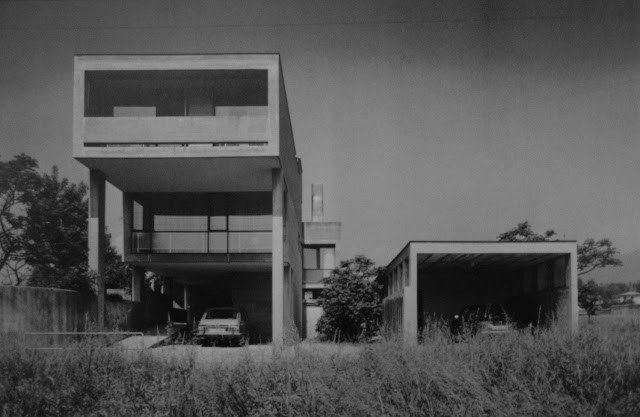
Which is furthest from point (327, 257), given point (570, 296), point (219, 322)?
point (570, 296)

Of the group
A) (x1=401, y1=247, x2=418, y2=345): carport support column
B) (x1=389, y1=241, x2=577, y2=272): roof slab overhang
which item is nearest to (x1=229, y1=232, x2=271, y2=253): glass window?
(x1=389, y1=241, x2=577, y2=272): roof slab overhang

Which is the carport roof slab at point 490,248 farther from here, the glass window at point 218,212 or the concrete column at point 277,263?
the glass window at point 218,212

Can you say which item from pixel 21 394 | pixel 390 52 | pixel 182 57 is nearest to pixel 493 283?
pixel 390 52

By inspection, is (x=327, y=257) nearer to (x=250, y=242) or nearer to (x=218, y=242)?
(x=250, y=242)

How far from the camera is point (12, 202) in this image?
39.6 m

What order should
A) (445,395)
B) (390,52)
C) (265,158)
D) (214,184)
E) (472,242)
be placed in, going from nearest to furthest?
(445,395)
(390,52)
(472,242)
(265,158)
(214,184)

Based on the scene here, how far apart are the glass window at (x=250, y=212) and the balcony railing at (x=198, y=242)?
57cm

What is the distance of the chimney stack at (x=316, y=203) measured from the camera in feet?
154

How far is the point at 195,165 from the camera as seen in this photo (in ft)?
75.3

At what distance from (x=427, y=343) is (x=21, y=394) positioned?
7070mm

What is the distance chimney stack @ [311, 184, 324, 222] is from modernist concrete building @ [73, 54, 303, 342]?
54.5 ft

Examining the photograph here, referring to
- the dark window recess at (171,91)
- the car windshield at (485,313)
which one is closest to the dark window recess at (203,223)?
the dark window recess at (171,91)

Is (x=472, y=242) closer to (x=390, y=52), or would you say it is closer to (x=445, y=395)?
(x=390, y=52)

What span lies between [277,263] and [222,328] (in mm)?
2871
